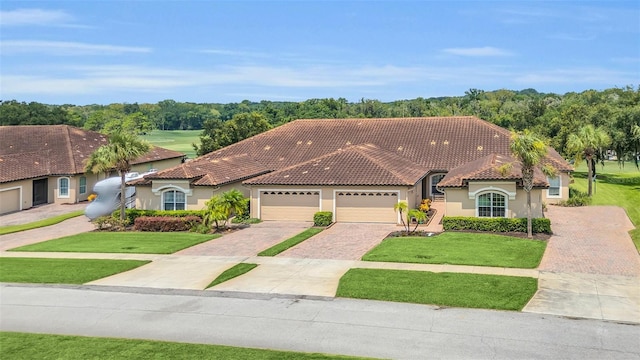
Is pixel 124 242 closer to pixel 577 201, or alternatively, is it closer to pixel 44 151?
pixel 44 151

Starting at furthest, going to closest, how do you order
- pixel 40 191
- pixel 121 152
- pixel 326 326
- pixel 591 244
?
pixel 40 191 < pixel 121 152 < pixel 591 244 < pixel 326 326

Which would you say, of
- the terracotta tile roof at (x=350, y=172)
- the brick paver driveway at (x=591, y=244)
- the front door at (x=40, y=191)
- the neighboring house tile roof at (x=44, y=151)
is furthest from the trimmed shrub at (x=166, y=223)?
the brick paver driveway at (x=591, y=244)

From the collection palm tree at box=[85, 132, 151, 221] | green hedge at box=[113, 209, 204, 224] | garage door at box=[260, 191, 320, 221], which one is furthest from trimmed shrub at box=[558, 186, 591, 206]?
palm tree at box=[85, 132, 151, 221]

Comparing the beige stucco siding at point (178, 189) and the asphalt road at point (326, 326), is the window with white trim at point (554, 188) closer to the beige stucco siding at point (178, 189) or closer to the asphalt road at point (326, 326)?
the beige stucco siding at point (178, 189)

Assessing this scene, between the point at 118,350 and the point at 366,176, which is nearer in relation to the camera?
the point at 118,350

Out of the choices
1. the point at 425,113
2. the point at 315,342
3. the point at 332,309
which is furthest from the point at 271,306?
the point at 425,113

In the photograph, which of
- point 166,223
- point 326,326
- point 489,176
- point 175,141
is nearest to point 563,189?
point 489,176
